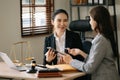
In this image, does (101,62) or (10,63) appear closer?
(101,62)

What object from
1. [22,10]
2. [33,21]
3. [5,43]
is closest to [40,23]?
[33,21]

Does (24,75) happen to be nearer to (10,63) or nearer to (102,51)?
(10,63)

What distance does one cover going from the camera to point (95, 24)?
2.51 metres

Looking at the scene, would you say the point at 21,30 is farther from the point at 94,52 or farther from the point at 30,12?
the point at 94,52

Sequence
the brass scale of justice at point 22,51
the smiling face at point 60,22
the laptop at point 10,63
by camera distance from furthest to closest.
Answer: the brass scale of justice at point 22,51 < the smiling face at point 60,22 < the laptop at point 10,63

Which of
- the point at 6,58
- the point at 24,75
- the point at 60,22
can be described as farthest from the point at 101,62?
the point at 6,58

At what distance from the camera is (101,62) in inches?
97.9

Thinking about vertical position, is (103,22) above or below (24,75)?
above

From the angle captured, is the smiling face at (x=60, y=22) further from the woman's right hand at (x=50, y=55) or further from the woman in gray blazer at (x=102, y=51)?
the woman in gray blazer at (x=102, y=51)

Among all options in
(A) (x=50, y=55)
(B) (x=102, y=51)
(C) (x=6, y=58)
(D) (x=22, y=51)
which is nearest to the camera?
(B) (x=102, y=51)

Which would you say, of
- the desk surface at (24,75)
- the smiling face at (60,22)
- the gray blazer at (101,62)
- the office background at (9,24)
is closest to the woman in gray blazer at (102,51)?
the gray blazer at (101,62)

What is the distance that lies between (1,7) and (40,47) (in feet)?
3.34

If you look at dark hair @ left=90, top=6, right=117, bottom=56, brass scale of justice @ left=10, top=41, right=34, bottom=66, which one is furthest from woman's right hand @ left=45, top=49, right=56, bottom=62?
brass scale of justice @ left=10, top=41, right=34, bottom=66

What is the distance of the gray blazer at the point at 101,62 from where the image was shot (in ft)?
8.05
